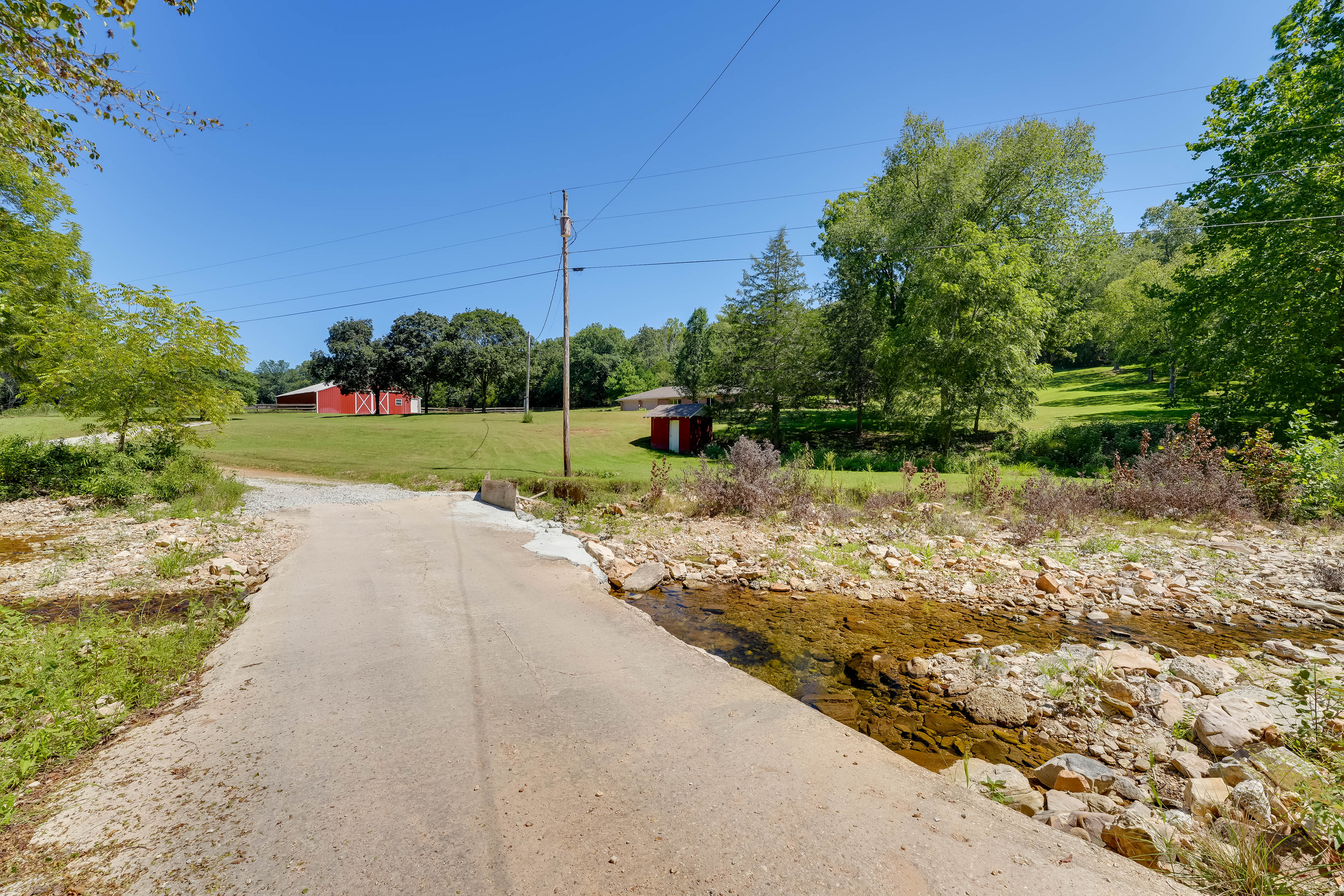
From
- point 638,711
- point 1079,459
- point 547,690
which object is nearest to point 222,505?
point 547,690

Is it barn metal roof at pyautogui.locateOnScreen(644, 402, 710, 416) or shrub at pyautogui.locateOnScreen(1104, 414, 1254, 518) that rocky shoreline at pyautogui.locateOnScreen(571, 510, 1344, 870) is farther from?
barn metal roof at pyautogui.locateOnScreen(644, 402, 710, 416)

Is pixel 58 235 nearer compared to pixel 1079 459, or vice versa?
pixel 58 235

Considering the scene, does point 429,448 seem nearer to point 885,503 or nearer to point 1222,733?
point 885,503

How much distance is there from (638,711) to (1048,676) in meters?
4.34

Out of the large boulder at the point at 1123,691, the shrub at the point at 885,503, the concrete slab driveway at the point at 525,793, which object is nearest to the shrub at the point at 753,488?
the shrub at the point at 885,503

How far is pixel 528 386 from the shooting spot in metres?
51.8

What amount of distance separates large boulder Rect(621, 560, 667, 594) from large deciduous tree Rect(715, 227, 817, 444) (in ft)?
70.7

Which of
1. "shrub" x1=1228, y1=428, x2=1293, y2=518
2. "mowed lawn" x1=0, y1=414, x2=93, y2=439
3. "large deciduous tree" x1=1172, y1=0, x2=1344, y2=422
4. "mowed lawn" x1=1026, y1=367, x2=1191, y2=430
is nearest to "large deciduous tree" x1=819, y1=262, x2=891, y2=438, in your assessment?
"mowed lawn" x1=1026, y1=367, x2=1191, y2=430

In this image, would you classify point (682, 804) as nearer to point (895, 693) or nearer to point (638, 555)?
point (895, 693)

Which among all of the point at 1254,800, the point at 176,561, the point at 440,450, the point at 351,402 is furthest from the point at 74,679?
the point at 351,402

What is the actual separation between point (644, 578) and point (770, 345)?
22673 mm

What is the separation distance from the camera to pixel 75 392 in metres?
14.5

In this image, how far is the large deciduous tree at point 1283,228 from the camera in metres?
15.2

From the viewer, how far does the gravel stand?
15.3m
